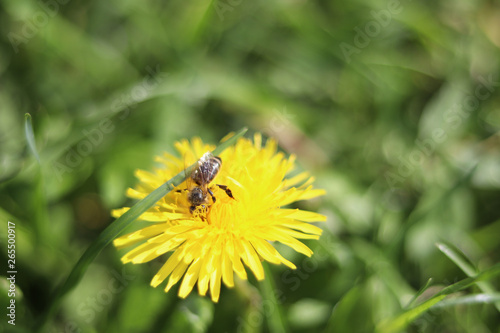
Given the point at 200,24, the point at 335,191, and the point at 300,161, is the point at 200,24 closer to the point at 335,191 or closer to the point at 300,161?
the point at 300,161

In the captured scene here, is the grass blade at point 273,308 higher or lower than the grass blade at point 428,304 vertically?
higher

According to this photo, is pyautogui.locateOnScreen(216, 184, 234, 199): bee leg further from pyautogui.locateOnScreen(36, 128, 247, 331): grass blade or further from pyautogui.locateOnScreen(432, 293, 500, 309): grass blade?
pyautogui.locateOnScreen(432, 293, 500, 309): grass blade

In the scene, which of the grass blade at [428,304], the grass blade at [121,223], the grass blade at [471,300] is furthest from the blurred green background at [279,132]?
the grass blade at [121,223]

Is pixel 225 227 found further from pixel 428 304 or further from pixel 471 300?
pixel 471 300

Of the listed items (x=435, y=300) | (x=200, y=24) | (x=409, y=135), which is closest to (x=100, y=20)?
(x=200, y=24)

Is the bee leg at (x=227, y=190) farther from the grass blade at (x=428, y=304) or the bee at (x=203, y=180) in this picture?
the grass blade at (x=428, y=304)

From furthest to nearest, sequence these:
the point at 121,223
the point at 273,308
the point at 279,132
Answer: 1. the point at 279,132
2. the point at 273,308
3. the point at 121,223

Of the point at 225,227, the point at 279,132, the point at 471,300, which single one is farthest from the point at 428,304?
the point at 279,132
